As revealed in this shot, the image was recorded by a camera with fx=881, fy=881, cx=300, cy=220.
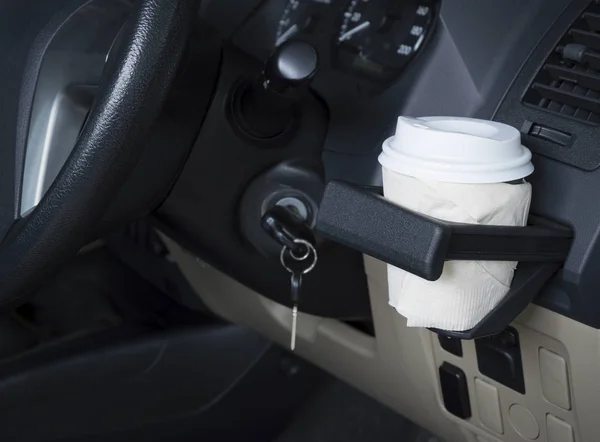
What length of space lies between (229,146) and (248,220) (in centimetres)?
9

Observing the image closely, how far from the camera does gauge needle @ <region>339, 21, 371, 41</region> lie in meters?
0.89

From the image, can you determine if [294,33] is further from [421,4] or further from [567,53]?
[567,53]

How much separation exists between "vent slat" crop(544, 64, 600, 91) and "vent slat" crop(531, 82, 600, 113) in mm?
11

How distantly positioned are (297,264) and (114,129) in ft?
1.04

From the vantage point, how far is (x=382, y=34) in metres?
0.88

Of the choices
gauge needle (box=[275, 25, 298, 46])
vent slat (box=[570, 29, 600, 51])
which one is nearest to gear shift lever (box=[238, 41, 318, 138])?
gauge needle (box=[275, 25, 298, 46])

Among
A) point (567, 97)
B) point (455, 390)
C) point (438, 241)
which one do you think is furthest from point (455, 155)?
point (455, 390)

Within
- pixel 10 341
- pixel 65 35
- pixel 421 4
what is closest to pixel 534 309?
pixel 421 4

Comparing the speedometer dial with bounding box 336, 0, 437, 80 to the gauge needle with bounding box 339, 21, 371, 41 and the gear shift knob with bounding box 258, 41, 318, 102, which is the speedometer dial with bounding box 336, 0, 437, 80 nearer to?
the gauge needle with bounding box 339, 21, 371, 41

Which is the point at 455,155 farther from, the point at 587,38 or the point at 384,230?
the point at 587,38

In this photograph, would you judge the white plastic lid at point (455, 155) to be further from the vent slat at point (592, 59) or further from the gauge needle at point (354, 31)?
the gauge needle at point (354, 31)

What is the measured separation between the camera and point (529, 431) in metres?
0.89

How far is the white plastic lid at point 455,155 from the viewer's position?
1.94 feet

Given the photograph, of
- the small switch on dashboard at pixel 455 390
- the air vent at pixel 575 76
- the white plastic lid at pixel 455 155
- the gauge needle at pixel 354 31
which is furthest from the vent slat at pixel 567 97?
the small switch on dashboard at pixel 455 390
